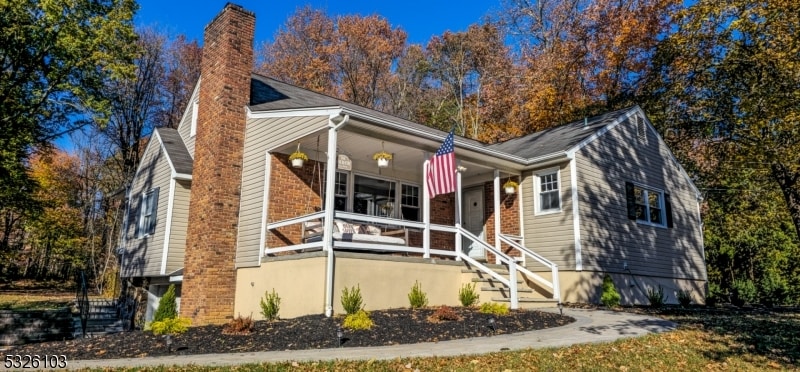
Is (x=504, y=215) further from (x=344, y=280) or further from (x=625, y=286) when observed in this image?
(x=344, y=280)

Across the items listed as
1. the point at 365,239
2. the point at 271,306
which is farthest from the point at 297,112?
the point at 271,306

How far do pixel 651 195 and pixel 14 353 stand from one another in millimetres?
15316

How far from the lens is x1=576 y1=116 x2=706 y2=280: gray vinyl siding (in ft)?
42.3

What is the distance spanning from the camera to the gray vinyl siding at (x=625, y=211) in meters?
12.9

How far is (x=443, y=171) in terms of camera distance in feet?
33.2

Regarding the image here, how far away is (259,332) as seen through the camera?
297 inches

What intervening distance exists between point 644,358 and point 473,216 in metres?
8.82

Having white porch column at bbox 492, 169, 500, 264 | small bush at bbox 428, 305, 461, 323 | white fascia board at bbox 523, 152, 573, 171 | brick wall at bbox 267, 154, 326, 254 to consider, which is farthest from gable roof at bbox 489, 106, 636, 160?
small bush at bbox 428, 305, 461, 323

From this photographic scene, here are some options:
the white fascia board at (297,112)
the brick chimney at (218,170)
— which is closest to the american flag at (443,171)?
the white fascia board at (297,112)

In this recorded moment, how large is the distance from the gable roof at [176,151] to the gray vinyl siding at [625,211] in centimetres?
1003

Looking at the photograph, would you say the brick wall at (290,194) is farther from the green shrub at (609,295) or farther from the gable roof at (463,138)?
the green shrub at (609,295)

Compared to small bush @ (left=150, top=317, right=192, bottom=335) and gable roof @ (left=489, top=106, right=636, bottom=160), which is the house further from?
small bush @ (left=150, top=317, right=192, bottom=335)

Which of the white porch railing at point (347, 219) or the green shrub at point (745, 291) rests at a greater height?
the white porch railing at point (347, 219)

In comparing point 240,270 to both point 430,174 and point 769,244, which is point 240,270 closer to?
point 430,174
